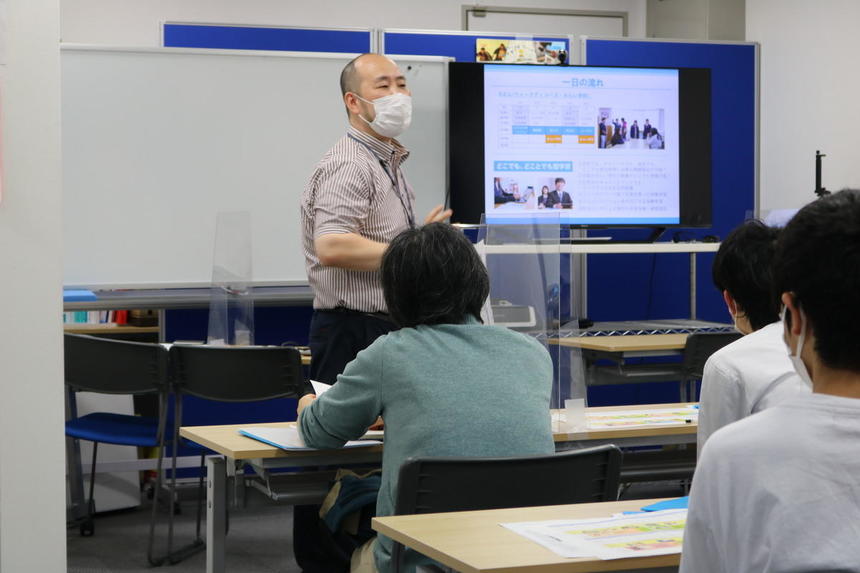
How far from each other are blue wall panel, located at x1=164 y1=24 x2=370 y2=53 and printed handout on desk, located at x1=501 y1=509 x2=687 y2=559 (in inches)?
155

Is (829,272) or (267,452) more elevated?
(829,272)

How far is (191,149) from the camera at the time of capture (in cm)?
506

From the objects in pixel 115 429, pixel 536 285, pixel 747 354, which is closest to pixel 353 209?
pixel 536 285

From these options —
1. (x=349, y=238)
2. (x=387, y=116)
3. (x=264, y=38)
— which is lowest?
(x=349, y=238)

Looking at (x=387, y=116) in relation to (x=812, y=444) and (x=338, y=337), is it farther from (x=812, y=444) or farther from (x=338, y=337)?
(x=812, y=444)

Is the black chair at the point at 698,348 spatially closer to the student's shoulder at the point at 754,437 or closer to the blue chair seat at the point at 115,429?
the blue chair seat at the point at 115,429

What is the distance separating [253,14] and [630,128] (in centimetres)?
362

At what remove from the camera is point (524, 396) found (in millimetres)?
2146

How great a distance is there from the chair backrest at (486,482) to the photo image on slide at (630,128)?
3.34 metres

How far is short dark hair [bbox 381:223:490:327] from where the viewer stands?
7.16ft

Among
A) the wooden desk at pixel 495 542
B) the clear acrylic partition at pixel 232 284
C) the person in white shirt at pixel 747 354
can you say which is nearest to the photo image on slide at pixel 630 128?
the clear acrylic partition at pixel 232 284

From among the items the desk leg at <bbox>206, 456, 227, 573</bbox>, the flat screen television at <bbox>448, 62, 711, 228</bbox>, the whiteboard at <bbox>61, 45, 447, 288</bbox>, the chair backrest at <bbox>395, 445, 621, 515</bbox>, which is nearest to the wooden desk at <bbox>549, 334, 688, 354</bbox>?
the flat screen television at <bbox>448, 62, 711, 228</bbox>

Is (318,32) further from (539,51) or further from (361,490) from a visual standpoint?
(361,490)

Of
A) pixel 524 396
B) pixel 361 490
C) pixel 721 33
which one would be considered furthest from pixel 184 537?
pixel 721 33
